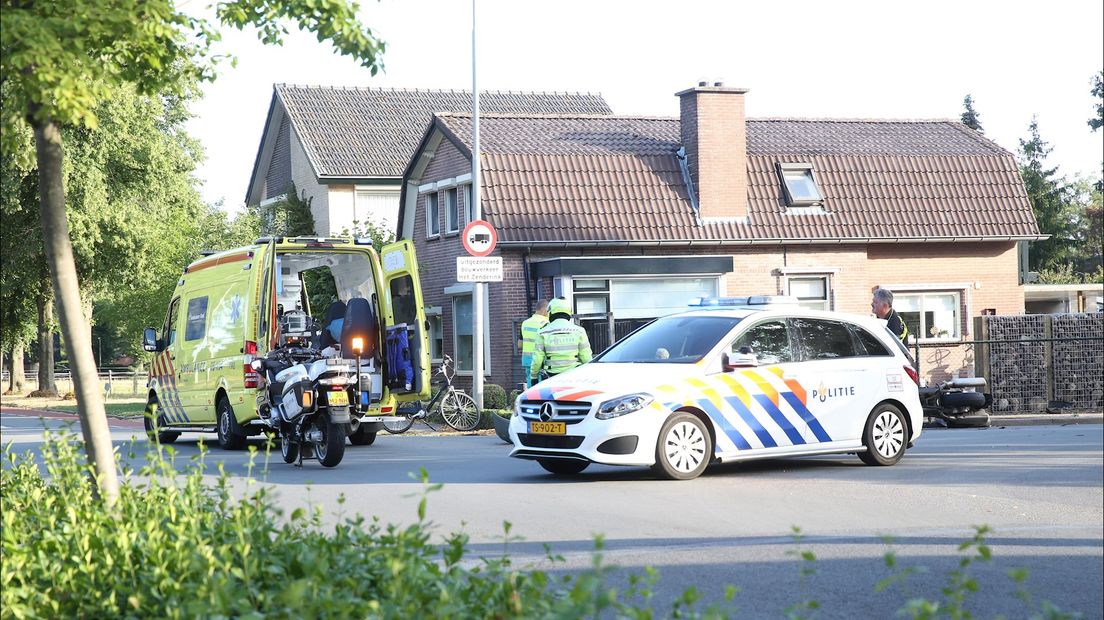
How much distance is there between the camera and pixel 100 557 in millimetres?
5820

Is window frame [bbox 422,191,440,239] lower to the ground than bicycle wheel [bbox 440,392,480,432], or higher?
higher

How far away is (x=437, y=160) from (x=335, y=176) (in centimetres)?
1014

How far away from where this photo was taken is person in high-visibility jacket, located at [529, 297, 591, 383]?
16406 millimetres

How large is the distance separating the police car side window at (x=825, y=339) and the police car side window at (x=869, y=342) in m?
0.11

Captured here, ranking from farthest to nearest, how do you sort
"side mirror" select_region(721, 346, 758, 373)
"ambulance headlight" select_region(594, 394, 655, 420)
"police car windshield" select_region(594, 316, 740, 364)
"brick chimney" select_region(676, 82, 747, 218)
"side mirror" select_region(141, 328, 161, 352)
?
"brick chimney" select_region(676, 82, 747, 218), "side mirror" select_region(141, 328, 161, 352), "police car windshield" select_region(594, 316, 740, 364), "side mirror" select_region(721, 346, 758, 373), "ambulance headlight" select_region(594, 394, 655, 420)

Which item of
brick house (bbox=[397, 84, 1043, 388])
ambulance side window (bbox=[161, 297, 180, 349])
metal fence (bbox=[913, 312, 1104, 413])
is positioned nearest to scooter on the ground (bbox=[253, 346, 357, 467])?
ambulance side window (bbox=[161, 297, 180, 349])

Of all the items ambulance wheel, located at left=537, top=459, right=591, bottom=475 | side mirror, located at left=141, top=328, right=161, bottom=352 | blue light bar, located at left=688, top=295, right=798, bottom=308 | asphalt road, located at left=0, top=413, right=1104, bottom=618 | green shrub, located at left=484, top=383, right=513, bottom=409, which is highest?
blue light bar, located at left=688, top=295, right=798, bottom=308

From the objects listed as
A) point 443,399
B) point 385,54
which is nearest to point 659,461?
point 385,54

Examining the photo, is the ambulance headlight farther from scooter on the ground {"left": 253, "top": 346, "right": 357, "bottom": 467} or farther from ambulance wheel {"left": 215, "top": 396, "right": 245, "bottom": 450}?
ambulance wheel {"left": 215, "top": 396, "right": 245, "bottom": 450}

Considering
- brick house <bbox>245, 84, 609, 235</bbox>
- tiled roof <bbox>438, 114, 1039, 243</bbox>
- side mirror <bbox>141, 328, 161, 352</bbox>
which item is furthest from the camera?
brick house <bbox>245, 84, 609, 235</bbox>

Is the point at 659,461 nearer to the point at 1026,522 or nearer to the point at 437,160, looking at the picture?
the point at 1026,522

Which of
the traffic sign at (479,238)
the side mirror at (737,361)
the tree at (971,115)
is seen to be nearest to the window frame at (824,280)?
the traffic sign at (479,238)

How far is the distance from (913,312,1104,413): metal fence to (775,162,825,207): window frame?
30.0ft

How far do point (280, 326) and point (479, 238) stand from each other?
232 inches
